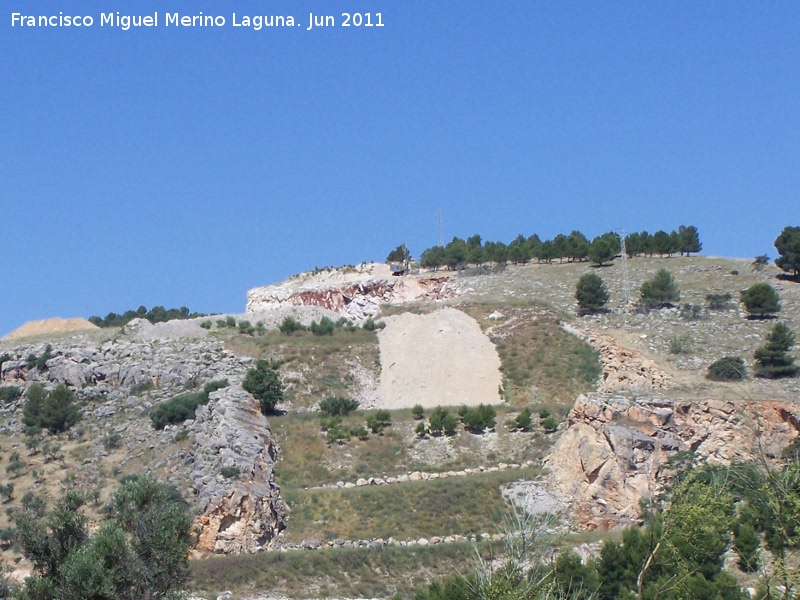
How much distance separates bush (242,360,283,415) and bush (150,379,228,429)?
8.17 ft

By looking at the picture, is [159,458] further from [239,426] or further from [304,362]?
[304,362]

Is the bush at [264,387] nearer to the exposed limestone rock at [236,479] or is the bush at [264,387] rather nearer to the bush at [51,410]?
the exposed limestone rock at [236,479]

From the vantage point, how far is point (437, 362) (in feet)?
174

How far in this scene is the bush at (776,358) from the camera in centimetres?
4650

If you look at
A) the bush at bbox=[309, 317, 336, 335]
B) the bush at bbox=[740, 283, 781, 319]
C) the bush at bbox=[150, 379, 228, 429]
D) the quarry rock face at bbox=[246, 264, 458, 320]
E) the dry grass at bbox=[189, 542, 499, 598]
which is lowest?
the dry grass at bbox=[189, 542, 499, 598]

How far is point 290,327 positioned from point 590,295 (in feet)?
49.3

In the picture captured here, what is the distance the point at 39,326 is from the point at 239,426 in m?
33.1

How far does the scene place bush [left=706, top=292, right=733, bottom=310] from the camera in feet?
186

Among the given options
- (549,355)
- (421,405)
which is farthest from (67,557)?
(549,355)

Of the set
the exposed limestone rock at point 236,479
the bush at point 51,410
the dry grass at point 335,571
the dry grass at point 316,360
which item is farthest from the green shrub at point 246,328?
the dry grass at point 335,571

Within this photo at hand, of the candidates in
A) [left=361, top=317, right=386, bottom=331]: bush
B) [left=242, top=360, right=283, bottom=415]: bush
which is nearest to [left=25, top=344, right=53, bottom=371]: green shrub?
[left=242, top=360, right=283, bottom=415]: bush

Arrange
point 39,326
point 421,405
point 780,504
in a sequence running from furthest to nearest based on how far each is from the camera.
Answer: point 39,326 < point 421,405 < point 780,504

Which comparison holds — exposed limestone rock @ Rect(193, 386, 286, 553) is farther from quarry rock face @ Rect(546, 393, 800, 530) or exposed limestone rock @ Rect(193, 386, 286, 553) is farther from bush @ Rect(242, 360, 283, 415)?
quarry rock face @ Rect(546, 393, 800, 530)

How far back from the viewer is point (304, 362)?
2050 inches
